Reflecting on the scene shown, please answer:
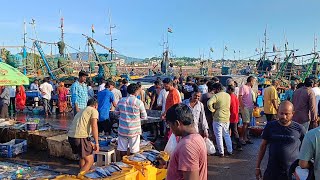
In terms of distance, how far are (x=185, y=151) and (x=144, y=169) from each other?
2694 mm

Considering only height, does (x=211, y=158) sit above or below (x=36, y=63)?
below

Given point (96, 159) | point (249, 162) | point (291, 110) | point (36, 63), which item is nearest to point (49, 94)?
point (96, 159)

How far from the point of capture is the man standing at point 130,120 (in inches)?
243

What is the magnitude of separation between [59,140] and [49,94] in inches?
303

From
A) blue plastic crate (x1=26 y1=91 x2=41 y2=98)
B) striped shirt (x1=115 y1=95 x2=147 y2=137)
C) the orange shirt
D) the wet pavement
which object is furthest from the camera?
blue plastic crate (x1=26 y1=91 x2=41 y2=98)

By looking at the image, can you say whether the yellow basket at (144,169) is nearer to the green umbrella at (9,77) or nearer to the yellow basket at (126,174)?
the yellow basket at (126,174)

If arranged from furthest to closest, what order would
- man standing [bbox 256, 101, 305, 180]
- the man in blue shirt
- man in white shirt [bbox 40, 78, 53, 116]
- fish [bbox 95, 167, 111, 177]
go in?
1. man in white shirt [bbox 40, 78, 53, 116]
2. the man in blue shirt
3. fish [bbox 95, 167, 111, 177]
4. man standing [bbox 256, 101, 305, 180]

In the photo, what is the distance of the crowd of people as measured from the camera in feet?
9.12

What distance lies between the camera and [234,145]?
8898mm

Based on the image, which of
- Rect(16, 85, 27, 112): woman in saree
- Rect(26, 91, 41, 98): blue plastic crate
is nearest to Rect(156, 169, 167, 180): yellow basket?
Rect(16, 85, 27, 112): woman in saree

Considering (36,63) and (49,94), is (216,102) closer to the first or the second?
(49,94)

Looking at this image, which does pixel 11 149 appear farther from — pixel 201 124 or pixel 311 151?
pixel 311 151

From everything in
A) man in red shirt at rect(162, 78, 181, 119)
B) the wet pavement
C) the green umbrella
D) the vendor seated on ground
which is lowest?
the wet pavement

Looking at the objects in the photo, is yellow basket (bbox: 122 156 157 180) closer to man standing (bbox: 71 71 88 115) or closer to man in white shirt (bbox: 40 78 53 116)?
man standing (bbox: 71 71 88 115)
